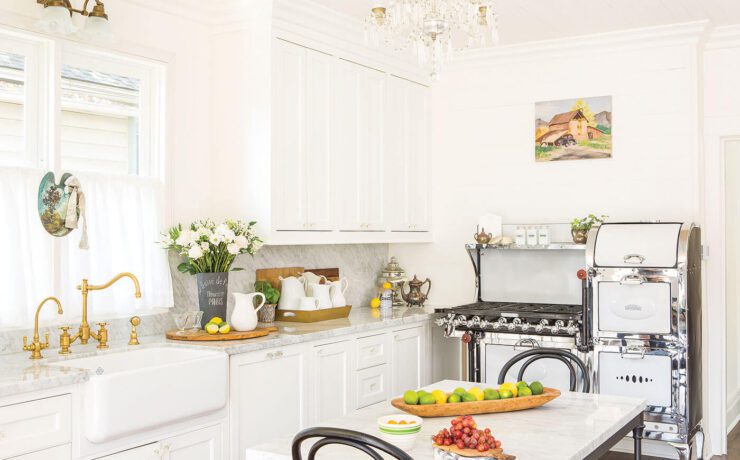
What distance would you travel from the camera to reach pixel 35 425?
116 inches

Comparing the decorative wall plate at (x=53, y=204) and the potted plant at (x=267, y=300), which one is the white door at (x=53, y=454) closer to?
the decorative wall plate at (x=53, y=204)

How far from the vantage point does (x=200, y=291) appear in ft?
13.8

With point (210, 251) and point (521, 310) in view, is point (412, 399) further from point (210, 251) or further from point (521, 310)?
point (521, 310)

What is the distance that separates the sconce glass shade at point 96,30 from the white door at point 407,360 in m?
2.45

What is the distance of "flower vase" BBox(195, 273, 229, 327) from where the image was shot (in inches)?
164

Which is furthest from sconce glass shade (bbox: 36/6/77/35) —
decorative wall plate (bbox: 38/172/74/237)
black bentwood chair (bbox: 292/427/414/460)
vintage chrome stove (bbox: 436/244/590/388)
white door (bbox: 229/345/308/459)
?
Answer: vintage chrome stove (bbox: 436/244/590/388)

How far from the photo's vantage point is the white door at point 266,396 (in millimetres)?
3820

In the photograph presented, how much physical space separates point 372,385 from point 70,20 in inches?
103

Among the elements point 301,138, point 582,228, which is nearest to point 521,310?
point 582,228

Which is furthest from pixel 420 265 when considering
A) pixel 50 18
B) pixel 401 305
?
pixel 50 18

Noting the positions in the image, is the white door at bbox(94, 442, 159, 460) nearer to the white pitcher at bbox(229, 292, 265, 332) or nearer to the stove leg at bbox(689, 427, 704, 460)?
the white pitcher at bbox(229, 292, 265, 332)

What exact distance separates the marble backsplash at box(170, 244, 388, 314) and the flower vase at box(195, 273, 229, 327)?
8.6 inches

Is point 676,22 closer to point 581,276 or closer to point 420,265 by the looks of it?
point 581,276

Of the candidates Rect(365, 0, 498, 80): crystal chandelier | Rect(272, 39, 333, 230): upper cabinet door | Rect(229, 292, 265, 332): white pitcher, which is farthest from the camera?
Rect(272, 39, 333, 230): upper cabinet door
